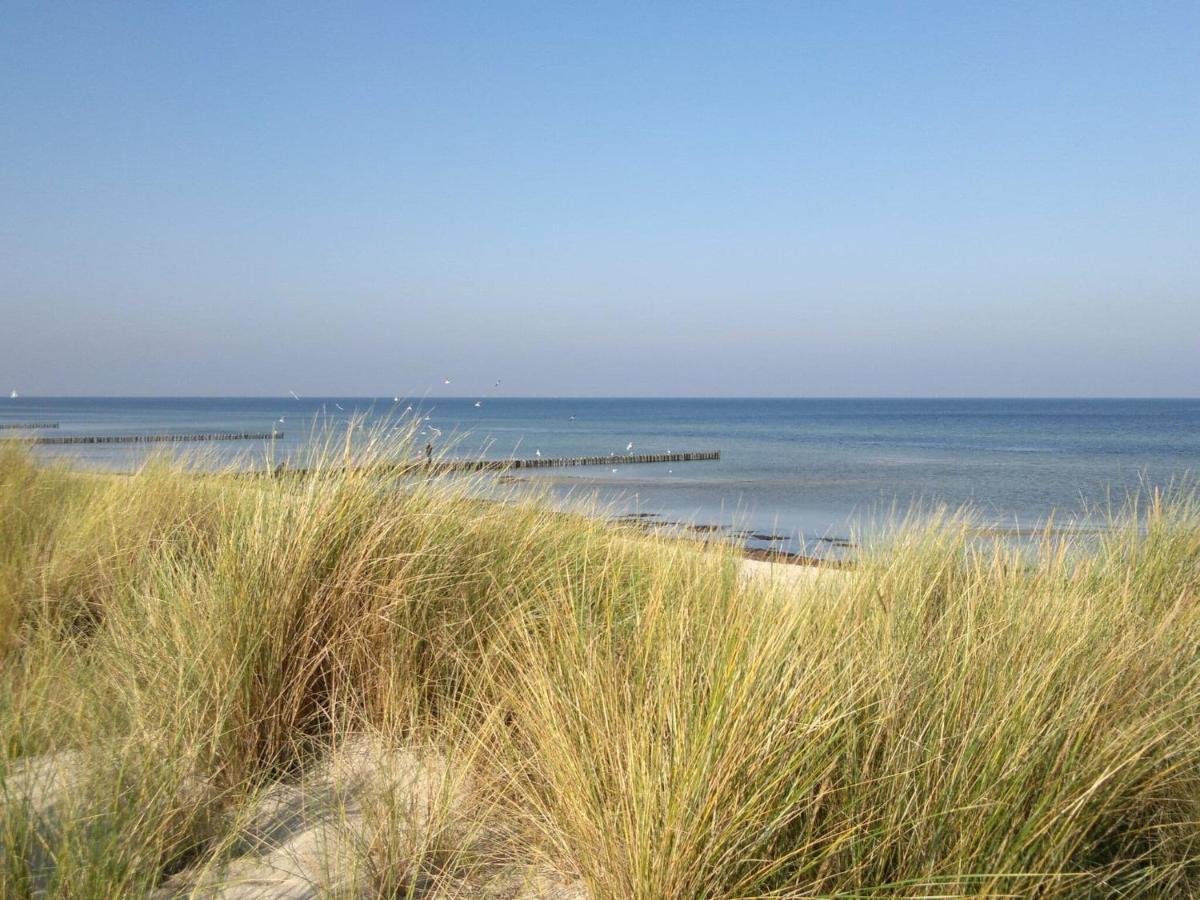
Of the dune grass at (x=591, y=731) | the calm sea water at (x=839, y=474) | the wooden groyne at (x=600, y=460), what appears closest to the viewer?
the dune grass at (x=591, y=731)

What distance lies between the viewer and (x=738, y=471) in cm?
3016

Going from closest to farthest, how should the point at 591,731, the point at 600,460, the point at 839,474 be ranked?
the point at 591,731
the point at 839,474
the point at 600,460

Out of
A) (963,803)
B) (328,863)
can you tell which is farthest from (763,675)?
(328,863)

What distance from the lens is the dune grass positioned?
2.01m

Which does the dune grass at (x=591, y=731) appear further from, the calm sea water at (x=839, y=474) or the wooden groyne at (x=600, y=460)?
the wooden groyne at (x=600, y=460)

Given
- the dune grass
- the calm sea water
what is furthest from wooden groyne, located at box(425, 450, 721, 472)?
the dune grass

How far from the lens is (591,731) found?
2281mm

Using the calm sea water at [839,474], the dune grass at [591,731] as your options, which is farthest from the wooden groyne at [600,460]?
the dune grass at [591,731]

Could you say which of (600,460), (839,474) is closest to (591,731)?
(839,474)

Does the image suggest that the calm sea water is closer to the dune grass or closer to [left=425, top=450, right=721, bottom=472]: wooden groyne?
[left=425, top=450, right=721, bottom=472]: wooden groyne

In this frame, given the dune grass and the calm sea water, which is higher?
the dune grass

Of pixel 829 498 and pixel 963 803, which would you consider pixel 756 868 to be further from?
pixel 829 498

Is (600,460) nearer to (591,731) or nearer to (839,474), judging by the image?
(839,474)

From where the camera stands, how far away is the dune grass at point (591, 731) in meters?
2.01
